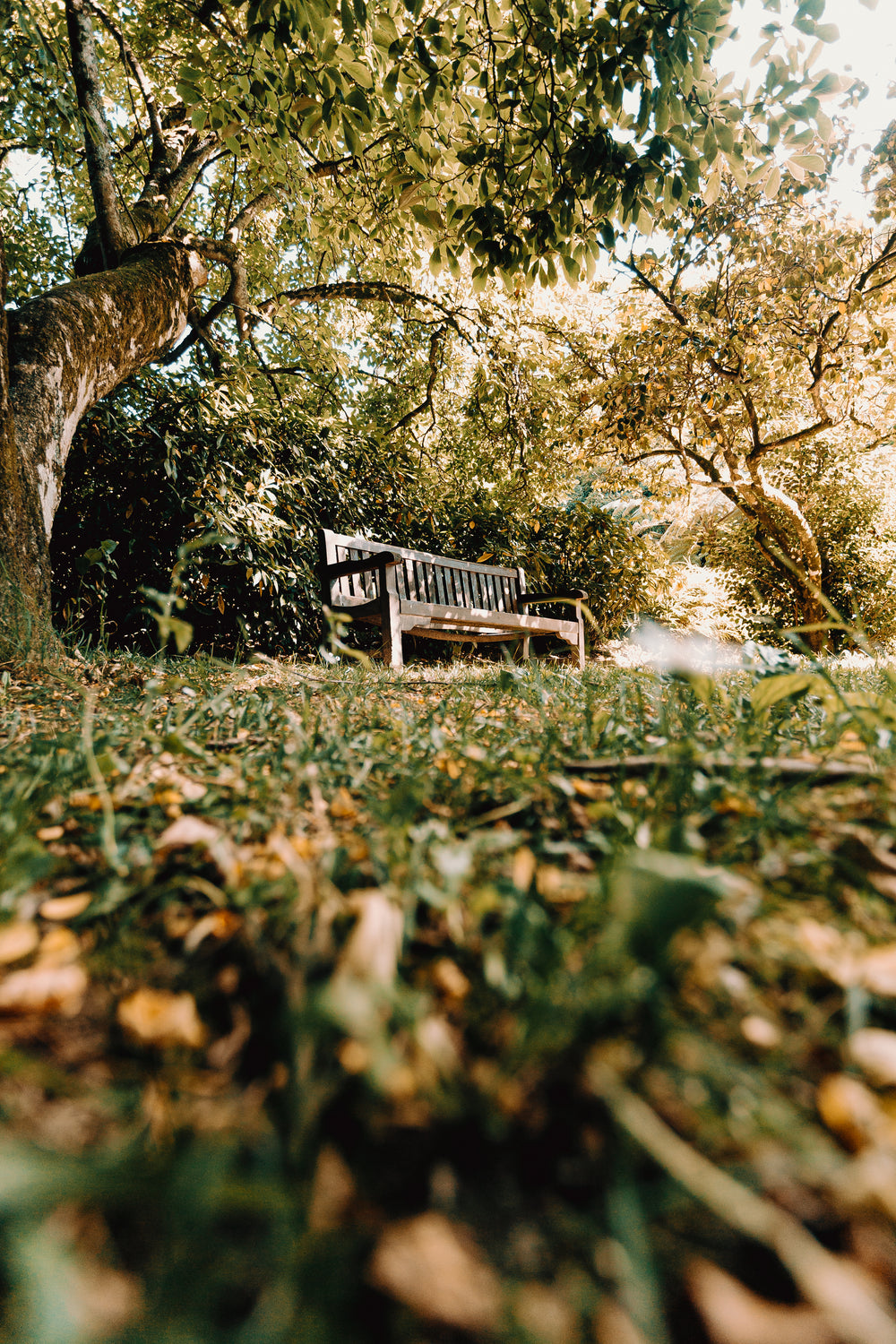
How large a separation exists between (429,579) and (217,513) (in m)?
2.01

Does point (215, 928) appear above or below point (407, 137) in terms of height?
below

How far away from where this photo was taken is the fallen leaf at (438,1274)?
0.41 metres

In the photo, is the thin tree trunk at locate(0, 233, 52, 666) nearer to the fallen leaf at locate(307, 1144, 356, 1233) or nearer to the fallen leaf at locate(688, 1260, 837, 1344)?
the fallen leaf at locate(307, 1144, 356, 1233)

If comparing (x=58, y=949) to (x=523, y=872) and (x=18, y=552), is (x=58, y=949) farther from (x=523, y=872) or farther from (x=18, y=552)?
(x=18, y=552)

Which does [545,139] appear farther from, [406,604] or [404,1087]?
[404,1087]

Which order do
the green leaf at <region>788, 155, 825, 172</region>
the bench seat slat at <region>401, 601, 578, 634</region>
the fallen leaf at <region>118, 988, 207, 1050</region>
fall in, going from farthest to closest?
the bench seat slat at <region>401, 601, 578, 634</region>, the green leaf at <region>788, 155, 825, 172</region>, the fallen leaf at <region>118, 988, 207, 1050</region>

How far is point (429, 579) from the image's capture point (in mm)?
5918

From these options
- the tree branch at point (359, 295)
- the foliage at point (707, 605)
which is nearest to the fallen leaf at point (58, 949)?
the tree branch at point (359, 295)

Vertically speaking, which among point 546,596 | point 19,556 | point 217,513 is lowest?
point 19,556

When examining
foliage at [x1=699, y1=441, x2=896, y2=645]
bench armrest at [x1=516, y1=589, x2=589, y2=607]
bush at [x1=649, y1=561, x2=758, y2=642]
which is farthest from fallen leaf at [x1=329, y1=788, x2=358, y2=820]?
foliage at [x1=699, y1=441, x2=896, y2=645]

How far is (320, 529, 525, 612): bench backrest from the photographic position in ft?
17.3

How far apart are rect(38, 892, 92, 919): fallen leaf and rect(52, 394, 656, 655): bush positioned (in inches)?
144

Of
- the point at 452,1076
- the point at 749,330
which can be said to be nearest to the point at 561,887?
the point at 452,1076

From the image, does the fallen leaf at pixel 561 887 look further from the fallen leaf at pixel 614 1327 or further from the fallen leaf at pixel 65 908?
the fallen leaf at pixel 65 908
